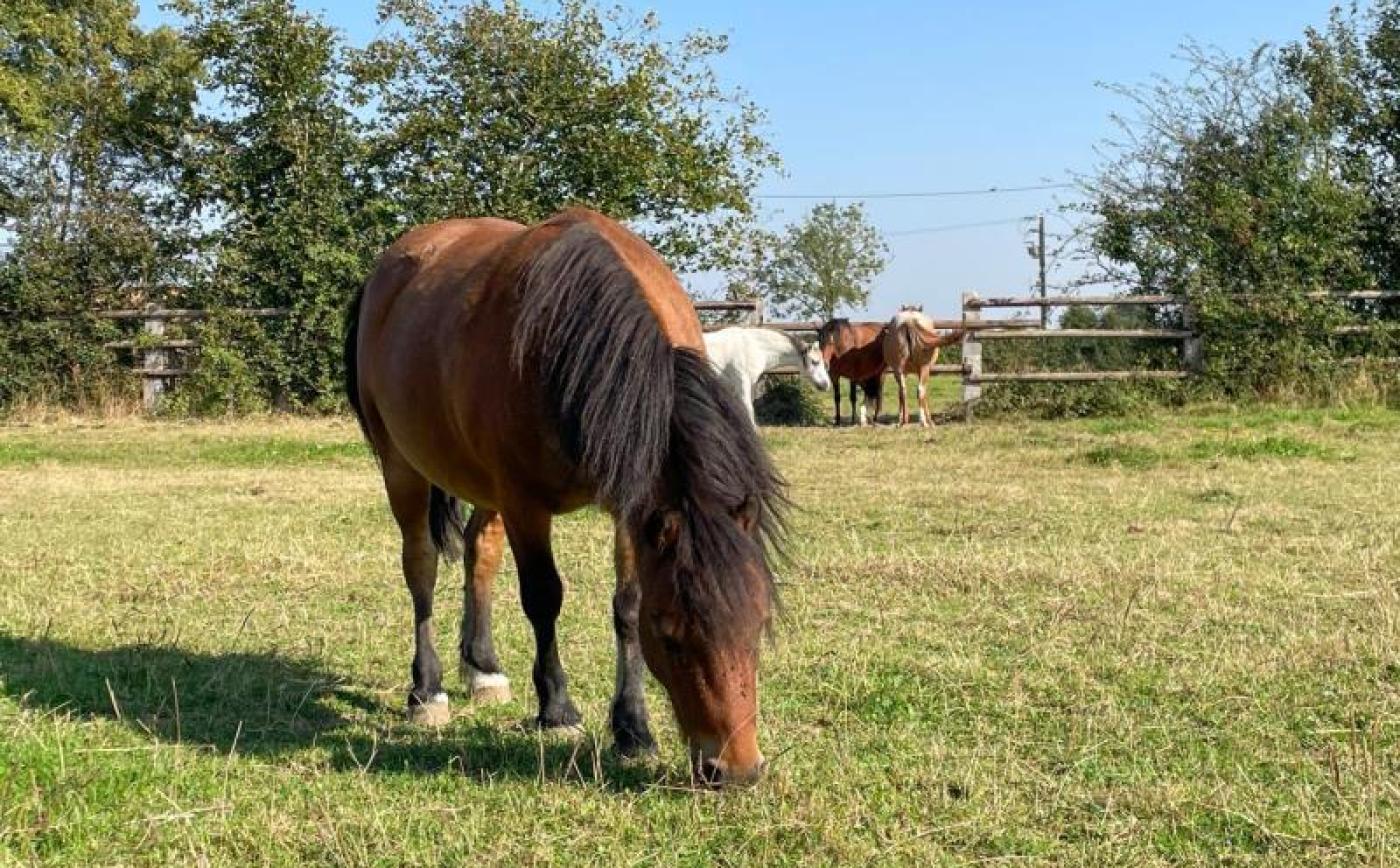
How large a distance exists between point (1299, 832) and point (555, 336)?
8.04 ft

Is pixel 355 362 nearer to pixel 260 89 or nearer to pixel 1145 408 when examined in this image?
pixel 1145 408

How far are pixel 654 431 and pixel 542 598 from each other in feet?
3.34

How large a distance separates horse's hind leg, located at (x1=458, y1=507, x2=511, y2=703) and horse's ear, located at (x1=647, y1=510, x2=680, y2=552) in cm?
167

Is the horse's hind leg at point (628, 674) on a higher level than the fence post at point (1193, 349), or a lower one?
A: lower

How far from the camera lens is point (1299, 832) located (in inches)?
115

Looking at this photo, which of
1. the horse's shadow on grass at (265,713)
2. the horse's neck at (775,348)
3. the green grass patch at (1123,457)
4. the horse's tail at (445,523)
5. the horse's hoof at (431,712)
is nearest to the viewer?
the horse's shadow on grass at (265,713)

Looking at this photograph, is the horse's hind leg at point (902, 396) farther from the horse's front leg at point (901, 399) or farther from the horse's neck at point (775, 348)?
the horse's neck at point (775, 348)

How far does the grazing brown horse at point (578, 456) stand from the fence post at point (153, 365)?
1517 centimetres

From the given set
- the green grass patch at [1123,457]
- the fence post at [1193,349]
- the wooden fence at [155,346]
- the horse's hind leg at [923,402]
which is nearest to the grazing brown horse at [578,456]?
the green grass patch at [1123,457]

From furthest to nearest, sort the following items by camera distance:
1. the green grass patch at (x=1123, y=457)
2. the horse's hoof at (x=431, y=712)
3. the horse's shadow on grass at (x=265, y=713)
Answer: the green grass patch at (x=1123, y=457), the horse's hoof at (x=431, y=712), the horse's shadow on grass at (x=265, y=713)

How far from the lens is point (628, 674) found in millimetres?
3854

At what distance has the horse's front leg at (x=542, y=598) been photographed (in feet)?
13.1

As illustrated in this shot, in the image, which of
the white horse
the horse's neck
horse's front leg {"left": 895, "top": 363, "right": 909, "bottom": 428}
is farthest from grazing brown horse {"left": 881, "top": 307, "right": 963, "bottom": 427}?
the horse's neck

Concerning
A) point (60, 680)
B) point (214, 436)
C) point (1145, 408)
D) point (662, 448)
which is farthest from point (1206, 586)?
point (214, 436)
